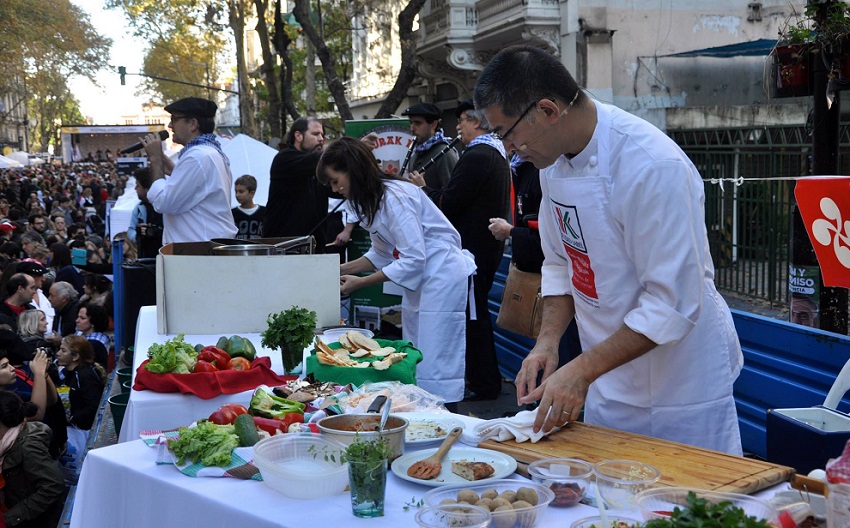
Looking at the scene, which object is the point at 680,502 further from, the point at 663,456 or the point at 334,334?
the point at 334,334

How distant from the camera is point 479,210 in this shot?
704 centimetres

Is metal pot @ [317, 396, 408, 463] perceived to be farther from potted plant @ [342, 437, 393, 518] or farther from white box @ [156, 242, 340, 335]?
white box @ [156, 242, 340, 335]

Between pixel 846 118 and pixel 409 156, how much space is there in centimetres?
→ 746

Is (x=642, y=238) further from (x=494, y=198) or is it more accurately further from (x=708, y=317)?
(x=494, y=198)

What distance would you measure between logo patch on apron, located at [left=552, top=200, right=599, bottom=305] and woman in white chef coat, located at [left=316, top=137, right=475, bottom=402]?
2.29 m

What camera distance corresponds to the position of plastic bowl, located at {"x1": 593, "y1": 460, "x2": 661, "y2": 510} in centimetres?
208

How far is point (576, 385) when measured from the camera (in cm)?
251

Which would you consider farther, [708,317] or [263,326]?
[263,326]

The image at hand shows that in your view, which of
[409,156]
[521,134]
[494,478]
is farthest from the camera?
[409,156]

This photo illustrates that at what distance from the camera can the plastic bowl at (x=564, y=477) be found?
2248 millimetres

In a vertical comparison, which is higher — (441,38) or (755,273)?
(441,38)

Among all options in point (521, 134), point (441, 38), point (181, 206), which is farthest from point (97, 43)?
point (521, 134)

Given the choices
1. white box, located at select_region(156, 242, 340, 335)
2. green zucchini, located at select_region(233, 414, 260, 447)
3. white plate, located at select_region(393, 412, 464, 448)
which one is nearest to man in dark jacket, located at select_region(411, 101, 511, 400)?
white box, located at select_region(156, 242, 340, 335)

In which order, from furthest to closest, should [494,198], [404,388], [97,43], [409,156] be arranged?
1. [97,43]
2. [409,156]
3. [494,198]
4. [404,388]
